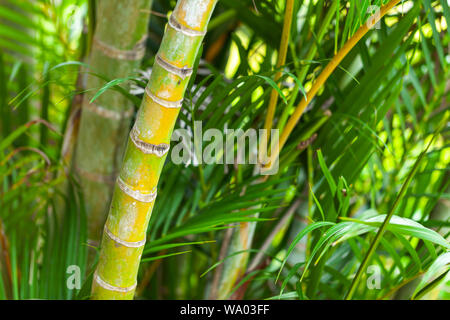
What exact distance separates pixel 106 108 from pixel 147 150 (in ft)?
0.65

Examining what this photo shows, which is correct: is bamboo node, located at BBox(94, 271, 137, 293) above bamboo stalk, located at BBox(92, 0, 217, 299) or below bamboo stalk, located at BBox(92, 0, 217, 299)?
below

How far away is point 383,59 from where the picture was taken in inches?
16.1

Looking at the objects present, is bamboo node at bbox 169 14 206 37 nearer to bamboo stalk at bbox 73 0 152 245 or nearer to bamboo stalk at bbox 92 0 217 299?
bamboo stalk at bbox 92 0 217 299

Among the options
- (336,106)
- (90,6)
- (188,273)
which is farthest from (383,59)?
(188,273)

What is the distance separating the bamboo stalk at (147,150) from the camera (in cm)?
26

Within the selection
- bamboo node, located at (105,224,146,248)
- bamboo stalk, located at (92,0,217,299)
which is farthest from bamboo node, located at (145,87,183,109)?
bamboo node, located at (105,224,146,248)

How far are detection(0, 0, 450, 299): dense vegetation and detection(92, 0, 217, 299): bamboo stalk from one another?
0.01 m

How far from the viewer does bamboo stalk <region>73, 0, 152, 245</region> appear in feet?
1.41

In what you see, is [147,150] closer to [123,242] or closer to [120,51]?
[123,242]

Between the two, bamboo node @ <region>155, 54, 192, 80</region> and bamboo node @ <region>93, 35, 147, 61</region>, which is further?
bamboo node @ <region>93, 35, 147, 61</region>

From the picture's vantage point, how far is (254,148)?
447 mm

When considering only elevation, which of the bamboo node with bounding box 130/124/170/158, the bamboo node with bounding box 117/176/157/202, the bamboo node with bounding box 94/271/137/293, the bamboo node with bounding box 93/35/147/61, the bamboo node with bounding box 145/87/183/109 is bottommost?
the bamboo node with bounding box 94/271/137/293

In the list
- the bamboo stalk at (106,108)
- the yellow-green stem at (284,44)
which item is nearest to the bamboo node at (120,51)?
the bamboo stalk at (106,108)

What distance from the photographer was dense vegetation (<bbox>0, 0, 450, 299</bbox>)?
0.38 m
